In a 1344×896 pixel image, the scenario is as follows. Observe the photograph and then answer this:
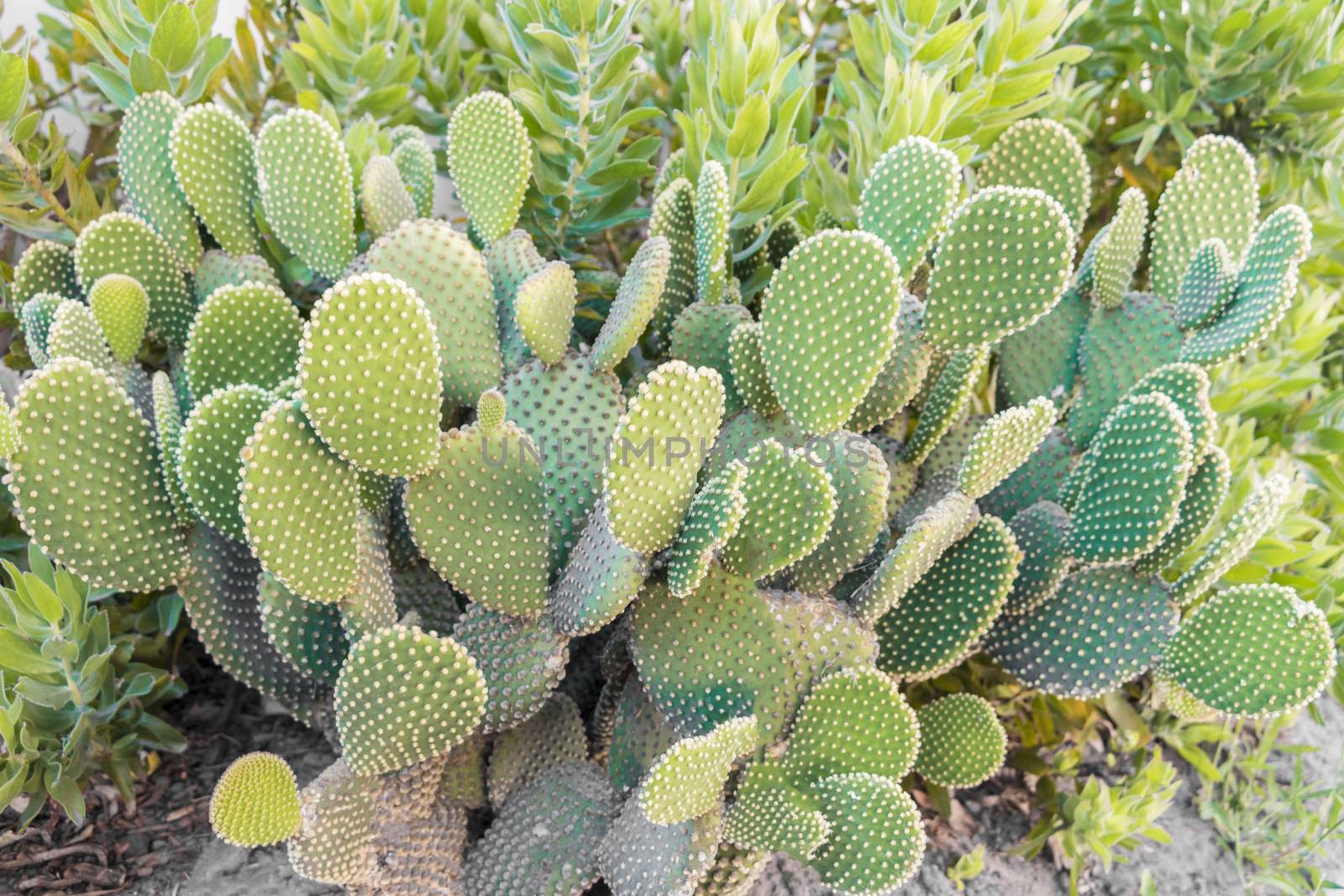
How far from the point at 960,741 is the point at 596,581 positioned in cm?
52

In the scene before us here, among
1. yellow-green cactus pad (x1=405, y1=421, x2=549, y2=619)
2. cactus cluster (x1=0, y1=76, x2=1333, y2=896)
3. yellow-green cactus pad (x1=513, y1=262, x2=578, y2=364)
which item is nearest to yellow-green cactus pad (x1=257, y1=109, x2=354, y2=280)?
cactus cluster (x1=0, y1=76, x2=1333, y2=896)

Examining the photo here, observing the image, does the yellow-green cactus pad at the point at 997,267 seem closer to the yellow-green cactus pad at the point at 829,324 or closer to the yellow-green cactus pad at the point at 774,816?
the yellow-green cactus pad at the point at 829,324

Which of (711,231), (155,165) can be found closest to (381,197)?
(155,165)

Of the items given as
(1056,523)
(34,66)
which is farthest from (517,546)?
(34,66)

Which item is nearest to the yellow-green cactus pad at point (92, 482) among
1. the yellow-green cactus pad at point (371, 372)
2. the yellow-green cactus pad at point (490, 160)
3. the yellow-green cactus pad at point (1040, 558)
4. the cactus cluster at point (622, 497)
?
the cactus cluster at point (622, 497)

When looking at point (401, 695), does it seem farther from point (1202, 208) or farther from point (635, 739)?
point (1202, 208)

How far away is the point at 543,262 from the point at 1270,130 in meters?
1.33

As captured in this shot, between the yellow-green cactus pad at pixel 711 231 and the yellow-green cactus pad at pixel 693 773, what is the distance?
1.74 feet

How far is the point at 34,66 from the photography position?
1.64 m

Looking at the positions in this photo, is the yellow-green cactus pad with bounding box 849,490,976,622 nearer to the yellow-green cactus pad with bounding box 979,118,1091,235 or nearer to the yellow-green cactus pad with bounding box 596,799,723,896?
the yellow-green cactus pad with bounding box 596,799,723,896

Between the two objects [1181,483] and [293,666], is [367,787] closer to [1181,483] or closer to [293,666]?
[293,666]

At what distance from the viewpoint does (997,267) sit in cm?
112

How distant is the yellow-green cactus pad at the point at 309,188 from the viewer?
1.22 m

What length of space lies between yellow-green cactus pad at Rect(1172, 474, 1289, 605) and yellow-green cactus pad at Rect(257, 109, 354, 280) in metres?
1.08
